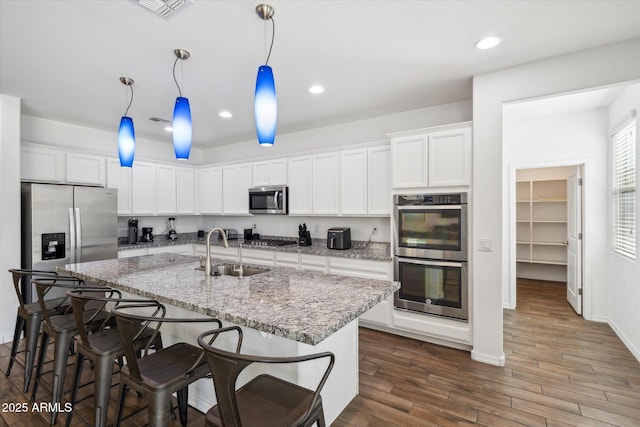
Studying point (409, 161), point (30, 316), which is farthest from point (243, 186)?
point (30, 316)

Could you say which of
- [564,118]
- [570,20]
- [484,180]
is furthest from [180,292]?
[564,118]

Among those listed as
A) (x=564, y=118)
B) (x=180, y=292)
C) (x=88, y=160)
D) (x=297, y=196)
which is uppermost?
(x=564, y=118)

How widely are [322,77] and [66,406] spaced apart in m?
3.33

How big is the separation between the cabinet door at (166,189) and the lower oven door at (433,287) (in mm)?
4042

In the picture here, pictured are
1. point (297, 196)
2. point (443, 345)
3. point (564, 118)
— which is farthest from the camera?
point (297, 196)

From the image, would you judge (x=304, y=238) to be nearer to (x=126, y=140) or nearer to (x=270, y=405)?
(x=126, y=140)

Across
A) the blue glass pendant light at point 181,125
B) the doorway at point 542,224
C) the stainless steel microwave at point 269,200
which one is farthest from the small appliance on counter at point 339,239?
the doorway at point 542,224

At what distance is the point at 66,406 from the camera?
2074mm

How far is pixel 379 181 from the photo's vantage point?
3.76m

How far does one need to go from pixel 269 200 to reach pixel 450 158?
271cm

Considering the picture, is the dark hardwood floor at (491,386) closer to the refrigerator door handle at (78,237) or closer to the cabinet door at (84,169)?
the refrigerator door handle at (78,237)

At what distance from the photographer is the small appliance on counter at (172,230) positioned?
5371 millimetres

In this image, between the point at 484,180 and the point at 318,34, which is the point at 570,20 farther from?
the point at 318,34

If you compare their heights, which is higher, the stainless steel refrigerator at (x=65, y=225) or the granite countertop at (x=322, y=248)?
the stainless steel refrigerator at (x=65, y=225)
